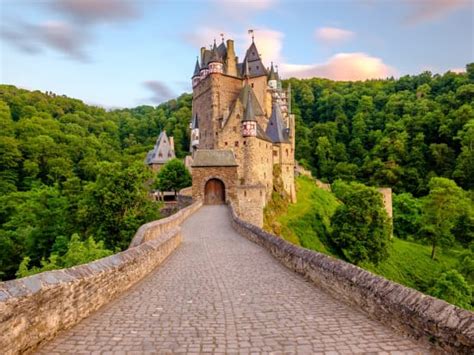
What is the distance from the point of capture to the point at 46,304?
4.42m

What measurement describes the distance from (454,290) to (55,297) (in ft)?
85.9

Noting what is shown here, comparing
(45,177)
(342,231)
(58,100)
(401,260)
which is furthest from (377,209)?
(58,100)

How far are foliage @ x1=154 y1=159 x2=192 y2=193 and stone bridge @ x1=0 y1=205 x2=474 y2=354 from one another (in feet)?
122

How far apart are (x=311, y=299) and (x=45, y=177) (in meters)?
57.5

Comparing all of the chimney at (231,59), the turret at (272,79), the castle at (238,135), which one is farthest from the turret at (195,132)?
the turret at (272,79)

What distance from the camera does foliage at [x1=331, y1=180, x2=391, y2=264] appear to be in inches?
1277

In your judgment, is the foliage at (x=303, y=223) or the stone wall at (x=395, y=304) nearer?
the stone wall at (x=395, y=304)

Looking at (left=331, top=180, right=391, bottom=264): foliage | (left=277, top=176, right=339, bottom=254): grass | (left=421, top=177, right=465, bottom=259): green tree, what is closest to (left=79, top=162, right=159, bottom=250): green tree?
(left=277, top=176, right=339, bottom=254): grass

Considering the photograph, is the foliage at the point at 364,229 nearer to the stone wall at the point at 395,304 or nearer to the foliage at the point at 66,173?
the foliage at the point at 66,173

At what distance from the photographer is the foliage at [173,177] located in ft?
149

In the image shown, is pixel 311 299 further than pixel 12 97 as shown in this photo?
→ No

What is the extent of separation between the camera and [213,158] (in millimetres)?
33594

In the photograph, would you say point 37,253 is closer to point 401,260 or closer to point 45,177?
point 45,177

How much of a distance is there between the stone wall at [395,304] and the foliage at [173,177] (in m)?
38.0
